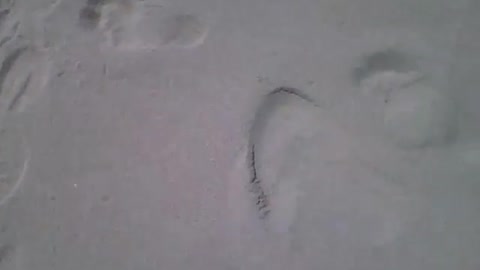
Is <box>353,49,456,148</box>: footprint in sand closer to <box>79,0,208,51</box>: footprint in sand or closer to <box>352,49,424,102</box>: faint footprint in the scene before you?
<box>352,49,424,102</box>: faint footprint

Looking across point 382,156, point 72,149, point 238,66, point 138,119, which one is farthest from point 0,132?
point 382,156

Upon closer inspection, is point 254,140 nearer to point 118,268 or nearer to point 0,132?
point 118,268

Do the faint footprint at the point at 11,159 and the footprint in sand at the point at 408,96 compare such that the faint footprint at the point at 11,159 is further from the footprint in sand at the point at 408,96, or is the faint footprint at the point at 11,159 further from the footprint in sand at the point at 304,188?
the footprint in sand at the point at 408,96

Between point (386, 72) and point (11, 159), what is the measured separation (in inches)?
28.0

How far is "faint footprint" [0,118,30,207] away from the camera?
1.13m

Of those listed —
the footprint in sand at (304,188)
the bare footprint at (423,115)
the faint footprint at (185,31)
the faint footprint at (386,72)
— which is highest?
the faint footprint at (185,31)

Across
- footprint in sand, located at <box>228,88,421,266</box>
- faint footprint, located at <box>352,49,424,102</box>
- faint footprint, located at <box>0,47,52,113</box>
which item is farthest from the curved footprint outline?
faint footprint, located at <box>0,47,52,113</box>

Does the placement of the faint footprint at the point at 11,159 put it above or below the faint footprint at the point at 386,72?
below

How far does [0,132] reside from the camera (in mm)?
1142

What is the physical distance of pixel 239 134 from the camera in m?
1.13

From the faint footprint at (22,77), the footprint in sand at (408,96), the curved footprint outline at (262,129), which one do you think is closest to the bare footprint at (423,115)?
the footprint in sand at (408,96)

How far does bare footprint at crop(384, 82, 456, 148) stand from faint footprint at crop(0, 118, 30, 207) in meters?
0.68

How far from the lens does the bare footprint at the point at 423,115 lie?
3.64ft

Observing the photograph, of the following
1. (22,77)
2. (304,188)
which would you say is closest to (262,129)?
(304,188)
